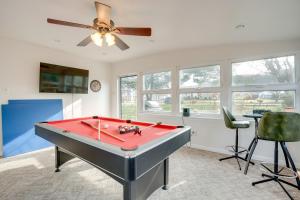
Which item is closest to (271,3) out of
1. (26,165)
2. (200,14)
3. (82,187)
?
(200,14)

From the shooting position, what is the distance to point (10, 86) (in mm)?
3398

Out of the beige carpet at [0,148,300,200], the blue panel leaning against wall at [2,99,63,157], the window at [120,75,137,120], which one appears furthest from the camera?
the window at [120,75,137,120]

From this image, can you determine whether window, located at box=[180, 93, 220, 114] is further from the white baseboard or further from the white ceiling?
the white ceiling

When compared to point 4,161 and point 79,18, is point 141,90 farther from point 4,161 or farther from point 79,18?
point 4,161

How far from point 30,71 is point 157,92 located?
125 inches

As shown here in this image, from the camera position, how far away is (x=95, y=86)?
16.7ft

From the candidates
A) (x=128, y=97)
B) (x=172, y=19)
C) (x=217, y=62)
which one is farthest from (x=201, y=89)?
(x=128, y=97)

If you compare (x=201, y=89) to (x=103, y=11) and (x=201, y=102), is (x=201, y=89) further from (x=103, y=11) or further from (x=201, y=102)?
(x=103, y=11)

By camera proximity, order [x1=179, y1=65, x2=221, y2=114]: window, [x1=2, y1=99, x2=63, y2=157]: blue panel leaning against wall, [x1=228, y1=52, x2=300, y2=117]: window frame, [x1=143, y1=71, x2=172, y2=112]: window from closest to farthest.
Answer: [x1=228, y1=52, x2=300, y2=117]: window frame → [x1=2, y1=99, x2=63, y2=157]: blue panel leaning against wall → [x1=179, y1=65, x2=221, y2=114]: window → [x1=143, y1=71, x2=172, y2=112]: window

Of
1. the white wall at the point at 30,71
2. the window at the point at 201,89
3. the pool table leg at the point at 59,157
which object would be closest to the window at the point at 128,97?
the white wall at the point at 30,71

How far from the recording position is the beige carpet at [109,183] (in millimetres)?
2000

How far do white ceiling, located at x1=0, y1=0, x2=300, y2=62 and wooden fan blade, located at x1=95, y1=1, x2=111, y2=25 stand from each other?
0.06 metres

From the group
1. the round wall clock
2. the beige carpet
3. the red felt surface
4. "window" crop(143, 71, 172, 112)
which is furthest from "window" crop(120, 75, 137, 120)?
the beige carpet

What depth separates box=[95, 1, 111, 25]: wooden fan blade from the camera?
204cm
